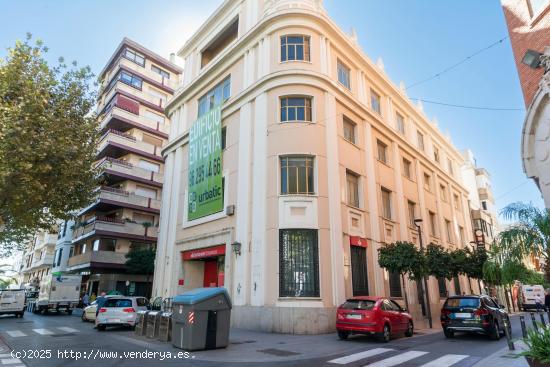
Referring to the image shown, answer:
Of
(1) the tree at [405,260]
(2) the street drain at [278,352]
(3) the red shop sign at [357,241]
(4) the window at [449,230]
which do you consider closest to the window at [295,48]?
(3) the red shop sign at [357,241]

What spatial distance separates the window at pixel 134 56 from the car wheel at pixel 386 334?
39.1 meters

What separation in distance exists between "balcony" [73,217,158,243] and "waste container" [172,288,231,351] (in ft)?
84.0

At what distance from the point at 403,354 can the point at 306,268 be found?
6.20m

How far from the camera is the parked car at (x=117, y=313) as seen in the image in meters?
15.0

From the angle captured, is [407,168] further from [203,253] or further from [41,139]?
[41,139]

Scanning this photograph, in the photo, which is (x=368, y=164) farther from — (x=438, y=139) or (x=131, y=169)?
(x=131, y=169)

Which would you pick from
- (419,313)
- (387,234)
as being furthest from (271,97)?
(419,313)

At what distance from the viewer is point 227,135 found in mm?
20797

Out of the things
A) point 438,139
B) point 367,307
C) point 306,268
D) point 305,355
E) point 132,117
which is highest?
point 132,117

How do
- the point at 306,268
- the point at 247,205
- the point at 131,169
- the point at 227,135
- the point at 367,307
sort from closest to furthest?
the point at 367,307, the point at 306,268, the point at 247,205, the point at 227,135, the point at 131,169

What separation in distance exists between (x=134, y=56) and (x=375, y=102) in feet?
96.1

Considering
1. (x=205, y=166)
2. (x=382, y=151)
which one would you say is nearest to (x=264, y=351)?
(x=205, y=166)

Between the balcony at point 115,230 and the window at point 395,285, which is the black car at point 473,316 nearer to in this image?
the window at point 395,285

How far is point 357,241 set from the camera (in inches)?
720
